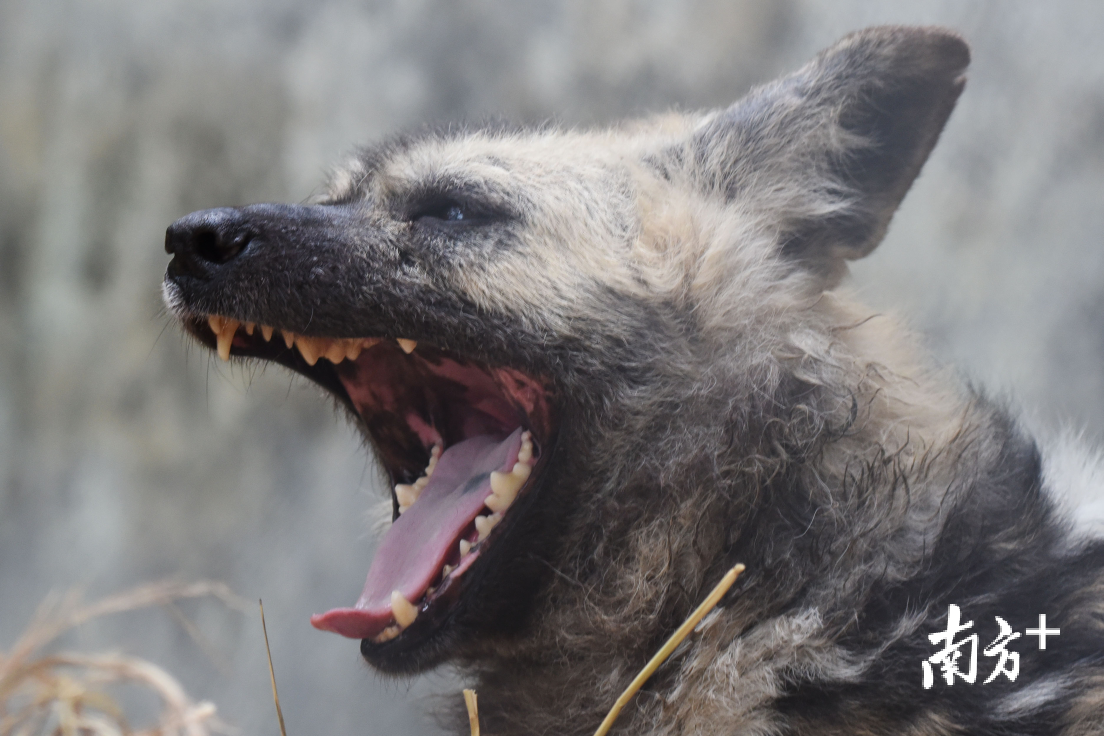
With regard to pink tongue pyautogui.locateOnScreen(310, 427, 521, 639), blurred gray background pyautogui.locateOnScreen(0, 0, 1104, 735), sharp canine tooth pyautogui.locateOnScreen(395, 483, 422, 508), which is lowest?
pink tongue pyautogui.locateOnScreen(310, 427, 521, 639)

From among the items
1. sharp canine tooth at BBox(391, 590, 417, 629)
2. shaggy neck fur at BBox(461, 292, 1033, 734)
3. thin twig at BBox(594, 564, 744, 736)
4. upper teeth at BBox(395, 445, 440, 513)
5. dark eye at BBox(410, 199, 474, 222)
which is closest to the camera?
thin twig at BBox(594, 564, 744, 736)

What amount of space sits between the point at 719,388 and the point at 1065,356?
141cm

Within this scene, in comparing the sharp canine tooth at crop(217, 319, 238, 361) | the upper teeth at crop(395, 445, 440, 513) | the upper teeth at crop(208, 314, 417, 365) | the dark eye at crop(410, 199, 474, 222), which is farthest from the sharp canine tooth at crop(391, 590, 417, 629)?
the dark eye at crop(410, 199, 474, 222)

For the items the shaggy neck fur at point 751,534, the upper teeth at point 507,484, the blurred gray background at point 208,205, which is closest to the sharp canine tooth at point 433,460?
the upper teeth at point 507,484

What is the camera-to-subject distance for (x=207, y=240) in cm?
147

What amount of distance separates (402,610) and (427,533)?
0.52ft

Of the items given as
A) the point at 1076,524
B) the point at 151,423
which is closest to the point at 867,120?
the point at 1076,524

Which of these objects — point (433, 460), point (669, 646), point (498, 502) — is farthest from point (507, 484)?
point (669, 646)

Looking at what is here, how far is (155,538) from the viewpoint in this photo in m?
2.95

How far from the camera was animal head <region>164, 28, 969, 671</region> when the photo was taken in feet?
4.76

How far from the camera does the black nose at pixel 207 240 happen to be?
4.80 feet

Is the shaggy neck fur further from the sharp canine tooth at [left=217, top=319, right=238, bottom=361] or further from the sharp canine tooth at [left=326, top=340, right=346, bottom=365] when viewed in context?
the sharp canine tooth at [left=217, top=319, right=238, bottom=361]

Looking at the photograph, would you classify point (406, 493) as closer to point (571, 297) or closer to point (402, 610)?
point (402, 610)

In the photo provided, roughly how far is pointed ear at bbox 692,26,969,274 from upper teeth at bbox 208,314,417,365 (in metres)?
0.72
